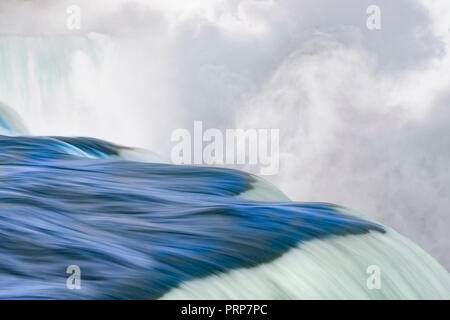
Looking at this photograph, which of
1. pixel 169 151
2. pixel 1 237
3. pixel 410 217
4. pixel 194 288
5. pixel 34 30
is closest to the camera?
pixel 194 288

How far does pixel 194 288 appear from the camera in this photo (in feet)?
11.5

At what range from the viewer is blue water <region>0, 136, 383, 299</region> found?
11.7ft

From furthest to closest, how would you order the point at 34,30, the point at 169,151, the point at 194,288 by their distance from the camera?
1. the point at 169,151
2. the point at 34,30
3. the point at 194,288

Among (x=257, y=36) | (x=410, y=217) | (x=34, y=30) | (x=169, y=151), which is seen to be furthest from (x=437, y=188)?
(x=34, y=30)

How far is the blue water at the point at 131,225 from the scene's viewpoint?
3.57 m

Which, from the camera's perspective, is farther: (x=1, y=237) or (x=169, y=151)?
(x=169, y=151)

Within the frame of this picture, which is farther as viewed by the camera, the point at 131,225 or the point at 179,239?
the point at 131,225

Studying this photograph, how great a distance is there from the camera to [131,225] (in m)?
4.39

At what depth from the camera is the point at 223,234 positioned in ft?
13.5

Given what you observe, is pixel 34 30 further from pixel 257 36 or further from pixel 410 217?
pixel 410 217

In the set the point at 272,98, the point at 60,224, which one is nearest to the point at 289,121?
the point at 272,98

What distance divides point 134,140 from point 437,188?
19.8 feet

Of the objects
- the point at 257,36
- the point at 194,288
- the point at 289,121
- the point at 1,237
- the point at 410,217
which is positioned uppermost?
the point at 257,36

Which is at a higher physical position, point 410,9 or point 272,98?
point 410,9
